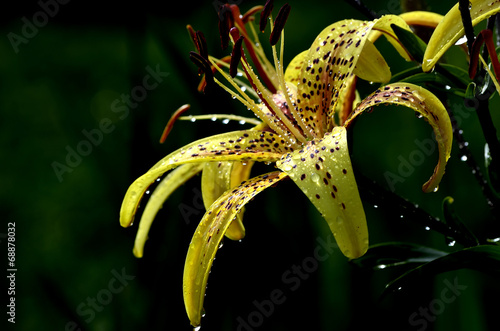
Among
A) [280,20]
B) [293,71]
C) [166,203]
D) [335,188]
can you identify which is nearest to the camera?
[335,188]

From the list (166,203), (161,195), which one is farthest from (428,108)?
(166,203)

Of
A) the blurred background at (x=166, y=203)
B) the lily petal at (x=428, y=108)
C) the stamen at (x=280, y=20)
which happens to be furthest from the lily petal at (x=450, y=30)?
the blurred background at (x=166, y=203)

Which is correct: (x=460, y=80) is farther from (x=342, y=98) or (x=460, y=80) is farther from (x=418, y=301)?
(x=418, y=301)

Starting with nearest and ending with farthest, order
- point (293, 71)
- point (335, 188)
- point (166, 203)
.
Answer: point (335, 188), point (293, 71), point (166, 203)

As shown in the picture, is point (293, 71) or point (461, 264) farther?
point (293, 71)

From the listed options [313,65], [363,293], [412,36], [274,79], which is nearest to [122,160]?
[363,293]

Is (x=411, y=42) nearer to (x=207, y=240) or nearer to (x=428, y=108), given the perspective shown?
(x=428, y=108)
